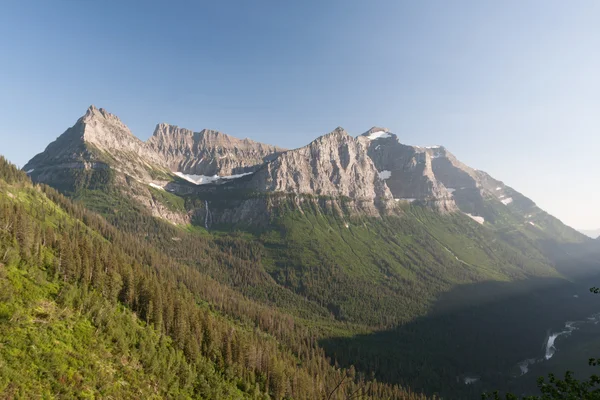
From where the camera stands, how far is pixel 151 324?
8469cm

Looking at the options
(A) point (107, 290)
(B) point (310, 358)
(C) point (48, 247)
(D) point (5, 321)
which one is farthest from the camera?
(B) point (310, 358)

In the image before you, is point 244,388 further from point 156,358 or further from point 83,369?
point 83,369

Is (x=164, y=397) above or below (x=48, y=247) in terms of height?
below

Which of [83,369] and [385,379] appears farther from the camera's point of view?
[385,379]

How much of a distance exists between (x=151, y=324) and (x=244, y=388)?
111 feet

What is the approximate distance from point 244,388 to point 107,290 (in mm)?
49422

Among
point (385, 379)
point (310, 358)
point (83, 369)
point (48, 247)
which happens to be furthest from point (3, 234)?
point (385, 379)

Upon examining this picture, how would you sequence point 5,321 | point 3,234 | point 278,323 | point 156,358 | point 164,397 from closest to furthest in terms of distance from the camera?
point 5,321
point 164,397
point 156,358
point 3,234
point 278,323

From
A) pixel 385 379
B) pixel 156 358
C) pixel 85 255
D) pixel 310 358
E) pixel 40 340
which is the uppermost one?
pixel 85 255

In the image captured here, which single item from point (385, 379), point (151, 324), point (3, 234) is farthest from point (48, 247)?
point (385, 379)

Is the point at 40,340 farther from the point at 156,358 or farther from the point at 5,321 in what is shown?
the point at 156,358

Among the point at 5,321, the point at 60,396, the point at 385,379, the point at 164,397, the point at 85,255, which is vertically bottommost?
the point at 385,379

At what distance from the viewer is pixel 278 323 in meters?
173

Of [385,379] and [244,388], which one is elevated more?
[244,388]
